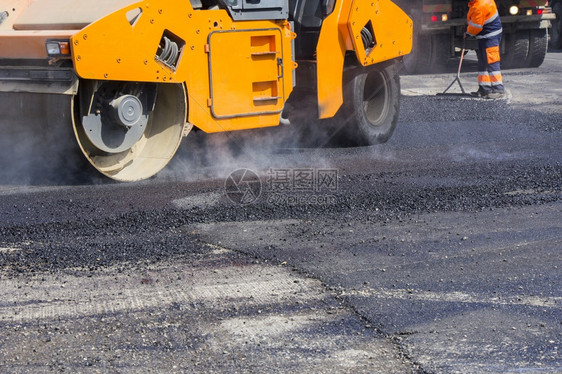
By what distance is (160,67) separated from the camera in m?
6.48

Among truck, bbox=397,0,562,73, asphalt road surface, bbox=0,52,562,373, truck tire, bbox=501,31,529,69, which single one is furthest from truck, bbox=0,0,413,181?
truck tire, bbox=501,31,529,69

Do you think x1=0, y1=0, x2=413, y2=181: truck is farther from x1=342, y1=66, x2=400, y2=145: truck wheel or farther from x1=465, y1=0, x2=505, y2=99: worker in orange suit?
x1=465, y1=0, x2=505, y2=99: worker in orange suit

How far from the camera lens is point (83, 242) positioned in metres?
5.22

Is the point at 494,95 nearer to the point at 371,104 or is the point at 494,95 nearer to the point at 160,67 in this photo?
the point at 371,104

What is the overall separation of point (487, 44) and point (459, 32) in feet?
9.77

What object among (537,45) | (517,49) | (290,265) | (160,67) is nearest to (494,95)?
(517,49)

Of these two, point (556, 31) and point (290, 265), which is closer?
point (290, 265)

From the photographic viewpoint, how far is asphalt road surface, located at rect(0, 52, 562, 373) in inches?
141

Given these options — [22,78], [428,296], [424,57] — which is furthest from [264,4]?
[424,57]

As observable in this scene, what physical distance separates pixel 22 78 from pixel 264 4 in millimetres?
2056

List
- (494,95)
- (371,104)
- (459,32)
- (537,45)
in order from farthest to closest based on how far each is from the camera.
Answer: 1. (537,45)
2. (459,32)
3. (494,95)
4. (371,104)

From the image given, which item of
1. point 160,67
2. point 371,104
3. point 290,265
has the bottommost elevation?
point 290,265

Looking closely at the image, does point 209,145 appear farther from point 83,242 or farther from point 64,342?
point 64,342

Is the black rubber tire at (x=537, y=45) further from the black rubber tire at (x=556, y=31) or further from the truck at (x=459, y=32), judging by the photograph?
the black rubber tire at (x=556, y=31)
